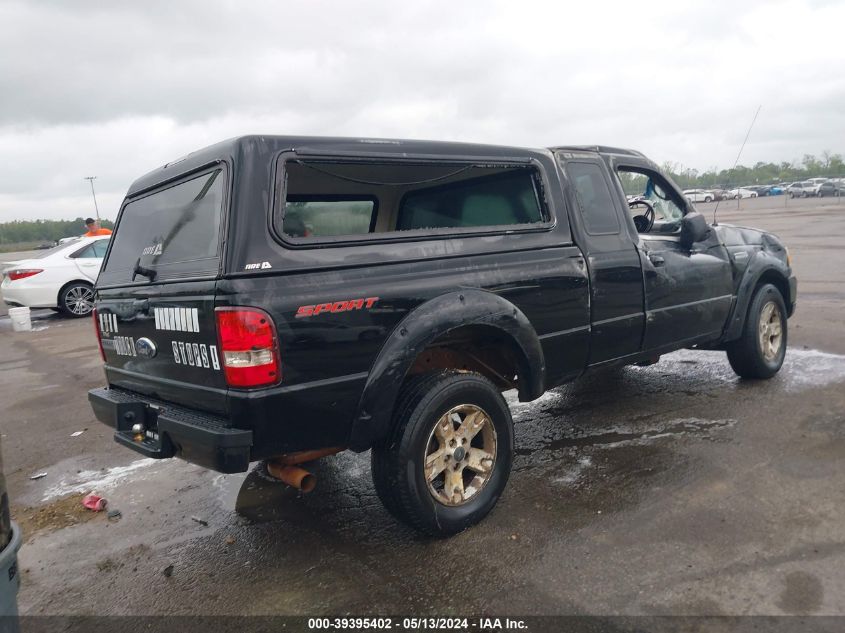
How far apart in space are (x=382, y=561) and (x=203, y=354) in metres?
1.29

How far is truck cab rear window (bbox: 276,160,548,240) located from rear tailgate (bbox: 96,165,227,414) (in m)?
0.47

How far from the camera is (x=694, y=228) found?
15.0 feet

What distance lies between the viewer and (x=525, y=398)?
3.67 m

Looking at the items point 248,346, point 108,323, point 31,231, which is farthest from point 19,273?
point 31,231

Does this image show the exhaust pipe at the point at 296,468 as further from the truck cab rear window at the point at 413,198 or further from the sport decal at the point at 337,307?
the truck cab rear window at the point at 413,198

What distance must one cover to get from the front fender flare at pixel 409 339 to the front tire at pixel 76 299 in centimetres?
1095

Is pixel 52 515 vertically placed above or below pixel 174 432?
below

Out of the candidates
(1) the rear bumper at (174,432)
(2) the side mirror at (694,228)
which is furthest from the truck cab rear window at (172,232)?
(2) the side mirror at (694,228)

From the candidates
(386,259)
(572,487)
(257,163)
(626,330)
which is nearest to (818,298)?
(626,330)

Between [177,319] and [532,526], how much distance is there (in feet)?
6.70

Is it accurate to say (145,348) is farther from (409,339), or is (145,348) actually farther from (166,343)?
(409,339)

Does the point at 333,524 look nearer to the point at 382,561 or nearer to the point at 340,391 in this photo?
the point at 382,561

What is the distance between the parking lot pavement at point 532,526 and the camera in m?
→ 2.73

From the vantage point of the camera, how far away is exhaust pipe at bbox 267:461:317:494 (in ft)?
10.0
